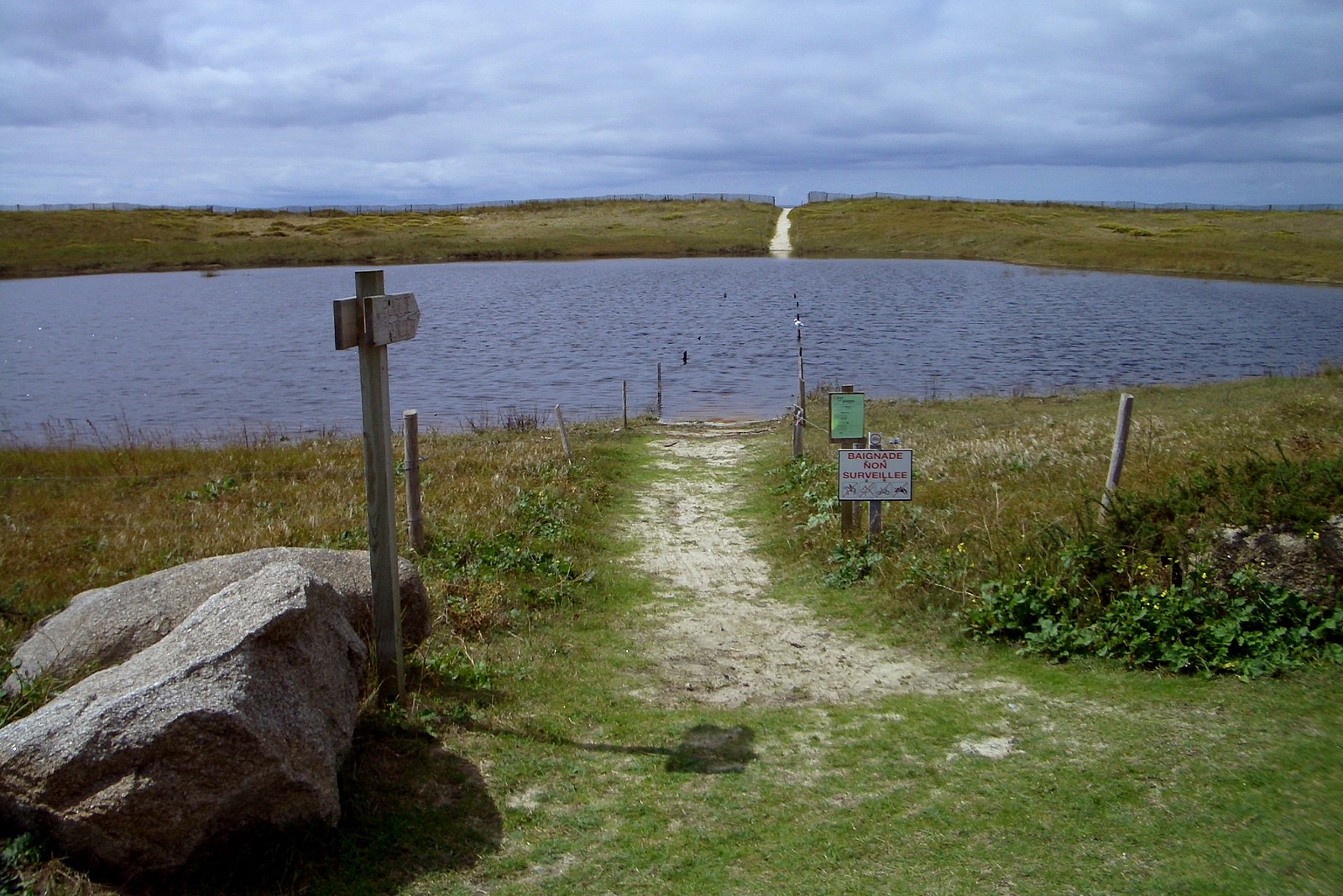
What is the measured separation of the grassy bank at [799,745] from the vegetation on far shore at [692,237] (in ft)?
204

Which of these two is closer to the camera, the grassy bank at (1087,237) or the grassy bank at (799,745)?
the grassy bank at (799,745)

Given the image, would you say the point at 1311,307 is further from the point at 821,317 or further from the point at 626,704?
the point at 626,704

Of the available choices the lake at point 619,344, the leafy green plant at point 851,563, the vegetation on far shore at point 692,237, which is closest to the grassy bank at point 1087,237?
the vegetation on far shore at point 692,237

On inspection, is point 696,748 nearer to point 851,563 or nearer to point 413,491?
point 851,563

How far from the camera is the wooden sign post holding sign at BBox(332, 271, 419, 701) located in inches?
232

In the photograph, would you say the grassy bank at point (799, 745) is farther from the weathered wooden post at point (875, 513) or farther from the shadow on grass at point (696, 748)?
the weathered wooden post at point (875, 513)

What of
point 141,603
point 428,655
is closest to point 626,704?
point 428,655

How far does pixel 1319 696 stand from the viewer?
6.19 meters

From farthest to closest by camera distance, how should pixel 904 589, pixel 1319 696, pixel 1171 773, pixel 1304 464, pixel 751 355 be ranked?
pixel 751 355
pixel 904 589
pixel 1304 464
pixel 1319 696
pixel 1171 773

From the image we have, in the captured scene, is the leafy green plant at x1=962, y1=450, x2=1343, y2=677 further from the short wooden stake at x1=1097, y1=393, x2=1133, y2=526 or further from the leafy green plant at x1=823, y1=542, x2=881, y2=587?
the leafy green plant at x1=823, y1=542, x2=881, y2=587

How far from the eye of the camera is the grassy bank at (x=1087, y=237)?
67250mm

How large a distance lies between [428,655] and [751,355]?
32020 mm

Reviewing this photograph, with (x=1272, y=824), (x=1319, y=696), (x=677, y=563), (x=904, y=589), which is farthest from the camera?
(x=677, y=563)

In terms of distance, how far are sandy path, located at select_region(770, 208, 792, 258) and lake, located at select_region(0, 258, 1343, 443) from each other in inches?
864
